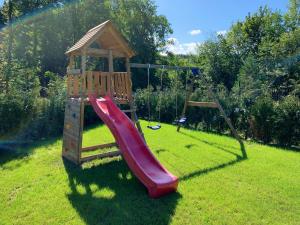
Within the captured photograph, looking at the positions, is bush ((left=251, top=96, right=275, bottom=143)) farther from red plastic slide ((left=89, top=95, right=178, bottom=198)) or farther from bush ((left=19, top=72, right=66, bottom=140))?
bush ((left=19, top=72, right=66, bottom=140))

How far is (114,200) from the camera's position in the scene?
4.39m

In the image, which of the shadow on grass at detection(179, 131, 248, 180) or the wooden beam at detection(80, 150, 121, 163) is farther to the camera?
the wooden beam at detection(80, 150, 121, 163)

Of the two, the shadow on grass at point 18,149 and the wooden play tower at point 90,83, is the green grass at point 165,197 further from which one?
the wooden play tower at point 90,83

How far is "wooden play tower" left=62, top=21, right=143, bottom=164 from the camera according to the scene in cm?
599

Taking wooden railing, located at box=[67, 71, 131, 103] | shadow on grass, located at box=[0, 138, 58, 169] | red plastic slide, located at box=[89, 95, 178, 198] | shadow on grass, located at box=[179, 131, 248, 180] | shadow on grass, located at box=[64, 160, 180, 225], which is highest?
wooden railing, located at box=[67, 71, 131, 103]

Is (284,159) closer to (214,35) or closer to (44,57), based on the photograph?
(214,35)

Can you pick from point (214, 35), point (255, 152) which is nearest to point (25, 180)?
point (255, 152)

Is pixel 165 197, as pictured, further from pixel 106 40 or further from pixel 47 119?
pixel 47 119

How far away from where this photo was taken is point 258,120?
8938 mm

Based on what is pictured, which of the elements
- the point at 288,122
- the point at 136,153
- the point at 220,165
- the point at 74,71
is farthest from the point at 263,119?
the point at 74,71

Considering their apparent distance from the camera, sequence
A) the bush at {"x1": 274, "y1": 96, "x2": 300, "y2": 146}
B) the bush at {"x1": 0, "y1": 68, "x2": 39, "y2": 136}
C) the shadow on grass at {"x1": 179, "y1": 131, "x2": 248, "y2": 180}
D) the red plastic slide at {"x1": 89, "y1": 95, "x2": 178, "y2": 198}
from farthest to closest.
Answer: the bush at {"x1": 0, "y1": 68, "x2": 39, "y2": 136}
the bush at {"x1": 274, "y1": 96, "x2": 300, "y2": 146}
the shadow on grass at {"x1": 179, "y1": 131, "x2": 248, "y2": 180}
the red plastic slide at {"x1": 89, "y1": 95, "x2": 178, "y2": 198}

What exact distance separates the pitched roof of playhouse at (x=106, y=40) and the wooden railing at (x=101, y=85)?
57 cm

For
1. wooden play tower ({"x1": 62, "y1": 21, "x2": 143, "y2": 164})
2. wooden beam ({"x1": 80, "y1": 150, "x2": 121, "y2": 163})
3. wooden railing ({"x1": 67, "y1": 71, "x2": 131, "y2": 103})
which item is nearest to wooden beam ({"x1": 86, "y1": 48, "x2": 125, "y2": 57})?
wooden play tower ({"x1": 62, "y1": 21, "x2": 143, "y2": 164})

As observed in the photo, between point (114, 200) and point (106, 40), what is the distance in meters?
3.97
